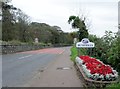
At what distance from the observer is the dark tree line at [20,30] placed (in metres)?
61.2

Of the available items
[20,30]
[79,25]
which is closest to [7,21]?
[79,25]

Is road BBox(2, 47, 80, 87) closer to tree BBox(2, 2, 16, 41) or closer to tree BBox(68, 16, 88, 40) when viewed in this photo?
tree BBox(68, 16, 88, 40)

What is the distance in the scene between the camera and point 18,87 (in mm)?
12789

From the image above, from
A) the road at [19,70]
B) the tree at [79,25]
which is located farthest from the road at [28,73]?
the tree at [79,25]

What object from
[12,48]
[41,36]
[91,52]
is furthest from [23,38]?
[91,52]

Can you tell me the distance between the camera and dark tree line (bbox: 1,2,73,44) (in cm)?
6116

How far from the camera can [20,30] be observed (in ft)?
291

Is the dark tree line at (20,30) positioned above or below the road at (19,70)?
above

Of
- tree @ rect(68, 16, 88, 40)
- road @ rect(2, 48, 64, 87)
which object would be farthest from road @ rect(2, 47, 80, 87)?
tree @ rect(68, 16, 88, 40)

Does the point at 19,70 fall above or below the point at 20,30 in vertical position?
below

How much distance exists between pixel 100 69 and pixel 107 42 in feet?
32.6

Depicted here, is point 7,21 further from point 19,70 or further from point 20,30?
point 19,70

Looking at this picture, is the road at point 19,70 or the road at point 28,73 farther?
the road at point 19,70

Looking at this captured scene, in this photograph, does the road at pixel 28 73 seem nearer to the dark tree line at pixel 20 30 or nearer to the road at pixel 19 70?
the road at pixel 19 70
